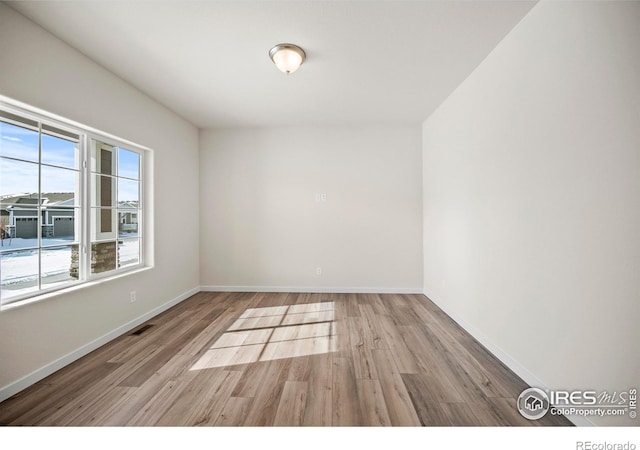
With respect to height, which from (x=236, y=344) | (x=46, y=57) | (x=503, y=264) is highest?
(x=46, y=57)

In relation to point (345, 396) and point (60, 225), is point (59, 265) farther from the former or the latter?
point (345, 396)

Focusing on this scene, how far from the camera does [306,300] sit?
4.16 meters

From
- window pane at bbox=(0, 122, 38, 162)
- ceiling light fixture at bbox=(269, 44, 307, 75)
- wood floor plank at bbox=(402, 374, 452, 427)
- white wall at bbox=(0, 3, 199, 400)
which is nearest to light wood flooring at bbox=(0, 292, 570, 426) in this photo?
wood floor plank at bbox=(402, 374, 452, 427)

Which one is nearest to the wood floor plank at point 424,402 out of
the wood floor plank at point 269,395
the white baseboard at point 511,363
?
the white baseboard at point 511,363

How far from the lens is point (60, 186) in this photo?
242cm

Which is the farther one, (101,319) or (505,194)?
(101,319)

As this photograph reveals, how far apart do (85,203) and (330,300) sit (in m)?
3.22

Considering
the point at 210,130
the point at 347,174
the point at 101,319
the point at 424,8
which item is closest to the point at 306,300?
the point at 347,174

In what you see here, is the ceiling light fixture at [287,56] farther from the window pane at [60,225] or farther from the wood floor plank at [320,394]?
the wood floor plank at [320,394]

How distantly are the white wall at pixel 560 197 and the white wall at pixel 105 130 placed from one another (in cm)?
377

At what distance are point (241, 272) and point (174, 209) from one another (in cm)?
149

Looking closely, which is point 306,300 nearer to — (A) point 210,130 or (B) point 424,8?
(A) point 210,130

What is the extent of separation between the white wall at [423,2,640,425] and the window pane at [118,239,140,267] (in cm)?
396

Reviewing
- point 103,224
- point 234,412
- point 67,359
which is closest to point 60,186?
point 103,224
